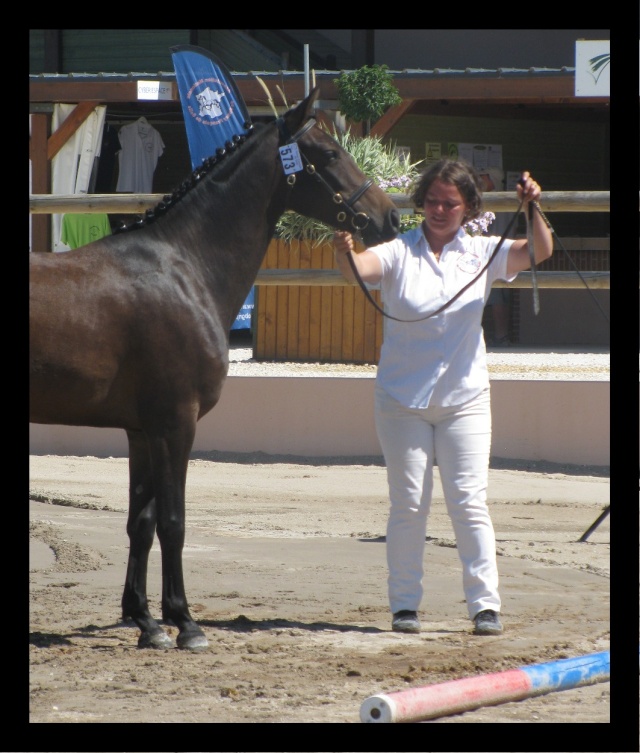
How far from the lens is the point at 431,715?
317 centimetres

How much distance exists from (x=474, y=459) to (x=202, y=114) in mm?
8315

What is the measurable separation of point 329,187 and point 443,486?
131 cm

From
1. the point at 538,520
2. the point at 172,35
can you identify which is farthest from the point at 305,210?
the point at 172,35

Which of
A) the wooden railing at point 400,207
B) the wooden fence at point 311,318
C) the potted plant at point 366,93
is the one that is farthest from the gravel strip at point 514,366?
the potted plant at point 366,93

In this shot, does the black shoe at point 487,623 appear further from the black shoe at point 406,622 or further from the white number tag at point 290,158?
the white number tag at point 290,158

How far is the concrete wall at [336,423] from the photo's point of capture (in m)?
8.42

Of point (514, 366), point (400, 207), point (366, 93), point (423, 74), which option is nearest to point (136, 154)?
point (366, 93)

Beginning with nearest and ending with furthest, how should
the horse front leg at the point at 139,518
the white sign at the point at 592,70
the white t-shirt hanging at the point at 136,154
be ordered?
1. the horse front leg at the point at 139,518
2. the white sign at the point at 592,70
3. the white t-shirt hanging at the point at 136,154

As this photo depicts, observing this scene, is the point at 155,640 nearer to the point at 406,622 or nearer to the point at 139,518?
the point at 139,518

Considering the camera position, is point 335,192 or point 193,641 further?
point 335,192

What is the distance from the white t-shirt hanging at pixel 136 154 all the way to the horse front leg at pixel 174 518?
11.9 m

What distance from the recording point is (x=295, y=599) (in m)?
4.98

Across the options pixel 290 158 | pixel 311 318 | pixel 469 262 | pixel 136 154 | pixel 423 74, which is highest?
pixel 423 74
